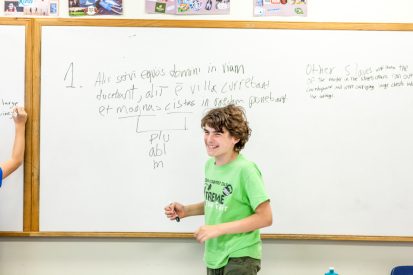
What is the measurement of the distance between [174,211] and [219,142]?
1.22ft

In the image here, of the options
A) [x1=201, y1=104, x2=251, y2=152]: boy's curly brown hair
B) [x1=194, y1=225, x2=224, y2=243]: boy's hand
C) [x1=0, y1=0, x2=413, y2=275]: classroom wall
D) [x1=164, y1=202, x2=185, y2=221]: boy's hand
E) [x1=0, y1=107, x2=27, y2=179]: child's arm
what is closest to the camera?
[x1=194, y1=225, x2=224, y2=243]: boy's hand

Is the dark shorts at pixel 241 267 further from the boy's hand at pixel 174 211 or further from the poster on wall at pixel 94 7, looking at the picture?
the poster on wall at pixel 94 7

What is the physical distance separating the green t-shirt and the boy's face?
0.18 ft

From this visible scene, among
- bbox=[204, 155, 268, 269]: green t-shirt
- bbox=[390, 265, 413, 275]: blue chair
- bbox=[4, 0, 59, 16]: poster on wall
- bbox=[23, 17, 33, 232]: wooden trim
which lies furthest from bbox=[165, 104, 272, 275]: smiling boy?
bbox=[4, 0, 59, 16]: poster on wall

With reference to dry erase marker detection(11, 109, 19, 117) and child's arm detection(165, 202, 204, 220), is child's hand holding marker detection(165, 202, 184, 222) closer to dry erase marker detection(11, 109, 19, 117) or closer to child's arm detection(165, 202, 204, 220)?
child's arm detection(165, 202, 204, 220)

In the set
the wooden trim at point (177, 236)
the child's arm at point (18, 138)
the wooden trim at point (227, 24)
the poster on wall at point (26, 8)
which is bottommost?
the wooden trim at point (177, 236)

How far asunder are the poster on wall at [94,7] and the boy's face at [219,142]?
0.87 metres

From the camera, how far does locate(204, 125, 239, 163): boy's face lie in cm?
167

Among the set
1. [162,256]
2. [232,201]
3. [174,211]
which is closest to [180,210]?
[174,211]

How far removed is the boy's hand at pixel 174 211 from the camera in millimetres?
1787

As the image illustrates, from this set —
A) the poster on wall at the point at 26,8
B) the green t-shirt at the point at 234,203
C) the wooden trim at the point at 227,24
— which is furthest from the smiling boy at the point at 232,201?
the poster on wall at the point at 26,8

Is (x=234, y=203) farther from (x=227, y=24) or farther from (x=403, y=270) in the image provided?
(x=403, y=270)

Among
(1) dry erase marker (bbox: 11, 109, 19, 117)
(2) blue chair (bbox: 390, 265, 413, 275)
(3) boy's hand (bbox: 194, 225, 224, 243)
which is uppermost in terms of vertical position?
(1) dry erase marker (bbox: 11, 109, 19, 117)

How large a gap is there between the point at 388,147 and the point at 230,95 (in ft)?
2.67
